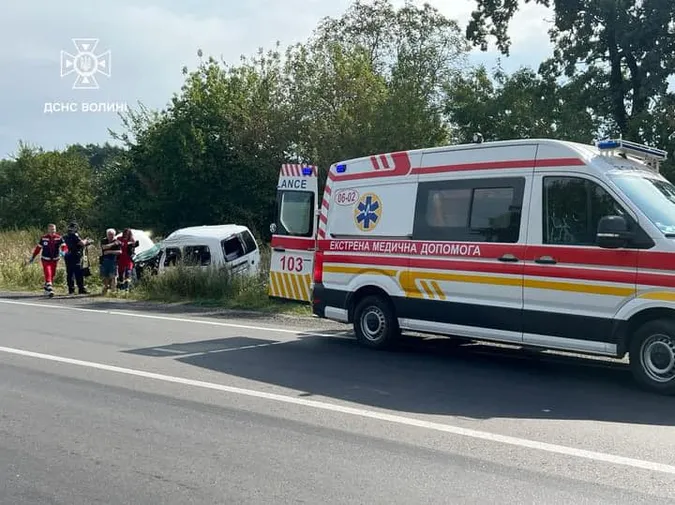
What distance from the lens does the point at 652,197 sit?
26.2ft

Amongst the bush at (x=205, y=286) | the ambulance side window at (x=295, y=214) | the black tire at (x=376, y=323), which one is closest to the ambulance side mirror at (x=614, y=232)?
the black tire at (x=376, y=323)

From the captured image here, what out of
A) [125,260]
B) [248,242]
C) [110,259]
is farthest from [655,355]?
[125,260]

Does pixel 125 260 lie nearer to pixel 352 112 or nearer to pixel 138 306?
pixel 138 306

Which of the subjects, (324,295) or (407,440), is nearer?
(407,440)

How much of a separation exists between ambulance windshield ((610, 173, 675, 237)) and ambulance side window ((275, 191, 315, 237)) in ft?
20.5

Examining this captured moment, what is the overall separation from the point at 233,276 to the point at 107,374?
342 inches

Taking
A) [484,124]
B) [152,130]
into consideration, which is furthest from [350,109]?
[152,130]

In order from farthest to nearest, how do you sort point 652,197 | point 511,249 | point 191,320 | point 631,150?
point 191,320 < point 511,249 < point 631,150 < point 652,197

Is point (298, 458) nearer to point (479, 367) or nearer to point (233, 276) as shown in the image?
point (479, 367)

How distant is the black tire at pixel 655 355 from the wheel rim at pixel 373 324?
3.39 metres

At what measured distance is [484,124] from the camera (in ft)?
86.9

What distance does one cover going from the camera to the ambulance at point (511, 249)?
25.0 feet

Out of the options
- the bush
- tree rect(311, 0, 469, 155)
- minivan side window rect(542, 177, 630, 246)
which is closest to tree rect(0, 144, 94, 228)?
tree rect(311, 0, 469, 155)

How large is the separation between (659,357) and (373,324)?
3.86 m
